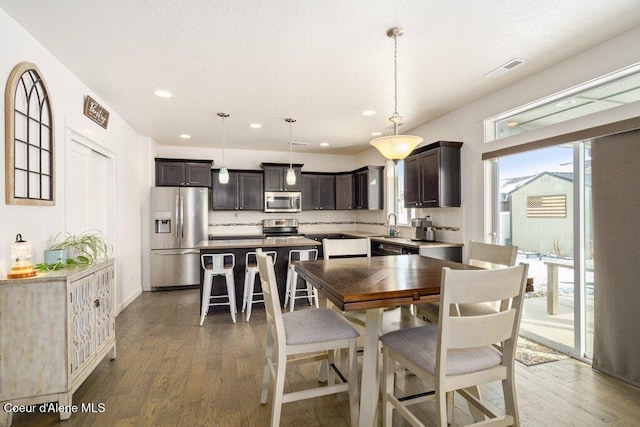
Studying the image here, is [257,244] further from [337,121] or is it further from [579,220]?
[579,220]

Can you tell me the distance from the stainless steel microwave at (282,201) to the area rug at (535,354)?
4.58 metres

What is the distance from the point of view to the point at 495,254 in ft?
8.02

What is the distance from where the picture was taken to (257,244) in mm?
4328

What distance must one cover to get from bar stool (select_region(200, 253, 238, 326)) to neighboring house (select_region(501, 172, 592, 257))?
3256mm

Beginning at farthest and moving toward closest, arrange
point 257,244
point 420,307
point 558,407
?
point 257,244 → point 420,307 → point 558,407

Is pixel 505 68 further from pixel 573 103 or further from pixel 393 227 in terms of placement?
pixel 393 227

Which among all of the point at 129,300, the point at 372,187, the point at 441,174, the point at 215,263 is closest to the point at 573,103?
the point at 441,174

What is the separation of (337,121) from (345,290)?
3610mm

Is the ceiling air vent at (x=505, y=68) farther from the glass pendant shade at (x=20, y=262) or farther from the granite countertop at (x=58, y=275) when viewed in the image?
the glass pendant shade at (x=20, y=262)

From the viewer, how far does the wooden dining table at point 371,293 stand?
160cm

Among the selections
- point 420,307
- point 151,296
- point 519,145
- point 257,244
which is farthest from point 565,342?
point 151,296

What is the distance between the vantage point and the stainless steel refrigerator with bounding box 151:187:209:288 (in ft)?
18.0

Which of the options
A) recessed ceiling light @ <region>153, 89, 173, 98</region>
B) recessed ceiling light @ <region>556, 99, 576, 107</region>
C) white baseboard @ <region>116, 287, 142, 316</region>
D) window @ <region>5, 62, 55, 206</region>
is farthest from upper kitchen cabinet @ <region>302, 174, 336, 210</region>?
window @ <region>5, 62, 55, 206</region>

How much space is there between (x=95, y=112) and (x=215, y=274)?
2219mm
